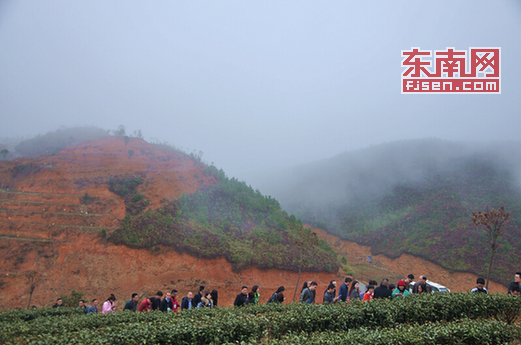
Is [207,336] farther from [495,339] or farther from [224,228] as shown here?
[224,228]

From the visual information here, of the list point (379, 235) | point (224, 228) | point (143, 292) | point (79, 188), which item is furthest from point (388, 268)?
point (79, 188)

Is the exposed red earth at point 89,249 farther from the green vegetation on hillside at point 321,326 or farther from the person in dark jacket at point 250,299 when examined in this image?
the green vegetation on hillside at point 321,326

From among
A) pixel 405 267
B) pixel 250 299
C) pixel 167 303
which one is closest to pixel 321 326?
pixel 250 299

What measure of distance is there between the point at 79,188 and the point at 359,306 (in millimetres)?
31304

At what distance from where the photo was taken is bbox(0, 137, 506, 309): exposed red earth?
20594mm

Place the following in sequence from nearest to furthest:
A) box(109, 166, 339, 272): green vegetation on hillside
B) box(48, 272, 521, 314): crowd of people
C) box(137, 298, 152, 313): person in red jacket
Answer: box(48, 272, 521, 314): crowd of people → box(137, 298, 152, 313): person in red jacket → box(109, 166, 339, 272): green vegetation on hillside

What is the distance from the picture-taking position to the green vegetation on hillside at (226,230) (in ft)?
77.9

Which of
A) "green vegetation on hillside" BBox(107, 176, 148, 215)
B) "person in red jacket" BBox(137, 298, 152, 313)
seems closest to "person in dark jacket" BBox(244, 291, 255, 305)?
"person in red jacket" BBox(137, 298, 152, 313)

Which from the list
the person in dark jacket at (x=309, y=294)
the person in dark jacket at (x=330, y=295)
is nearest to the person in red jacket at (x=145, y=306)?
the person in dark jacket at (x=309, y=294)

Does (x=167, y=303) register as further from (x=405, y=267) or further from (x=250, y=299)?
(x=405, y=267)

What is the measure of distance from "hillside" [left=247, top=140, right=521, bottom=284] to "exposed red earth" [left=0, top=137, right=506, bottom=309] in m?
4.43

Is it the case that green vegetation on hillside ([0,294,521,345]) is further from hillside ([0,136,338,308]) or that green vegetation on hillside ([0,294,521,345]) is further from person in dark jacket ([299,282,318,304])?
hillside ([0,136,338,308])

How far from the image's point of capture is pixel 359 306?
23.2ft

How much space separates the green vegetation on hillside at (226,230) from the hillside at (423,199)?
17.1m
